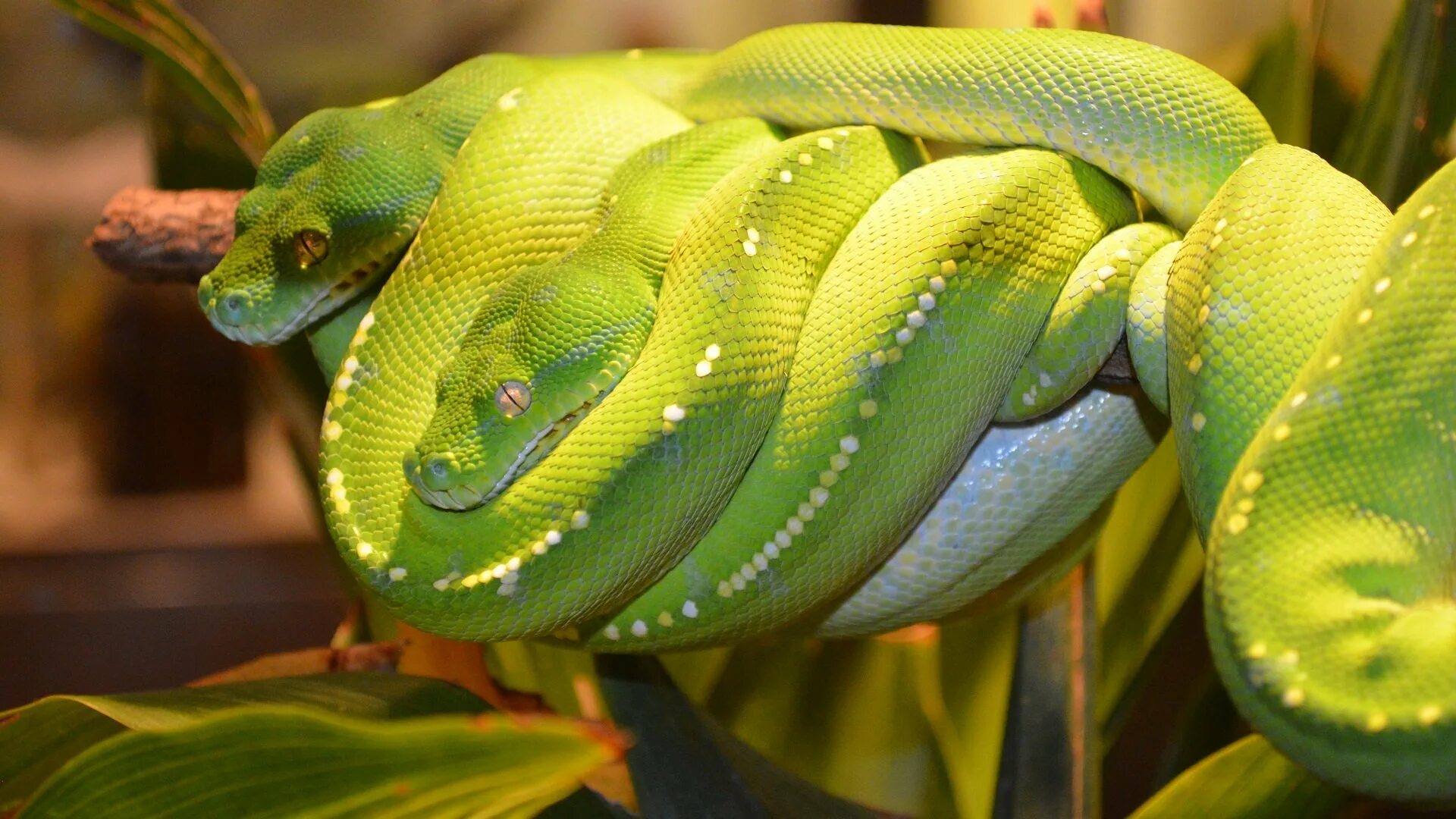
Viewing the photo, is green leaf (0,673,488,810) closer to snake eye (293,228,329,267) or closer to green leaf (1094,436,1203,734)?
snake eye (293,228,329,267)

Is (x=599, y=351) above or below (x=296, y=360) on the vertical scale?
above

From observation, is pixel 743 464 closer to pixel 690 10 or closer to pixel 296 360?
pixel 296 360

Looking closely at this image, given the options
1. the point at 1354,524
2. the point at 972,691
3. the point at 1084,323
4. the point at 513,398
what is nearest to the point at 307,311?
the point at 513,398

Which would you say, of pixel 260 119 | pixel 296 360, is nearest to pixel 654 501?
pixel 296 360

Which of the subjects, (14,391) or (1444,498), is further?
(14,391)

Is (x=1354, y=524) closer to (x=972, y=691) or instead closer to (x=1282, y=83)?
(x=972, y=691)

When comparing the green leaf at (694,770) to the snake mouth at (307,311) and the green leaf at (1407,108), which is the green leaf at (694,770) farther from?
the green leaf at (1407,108)

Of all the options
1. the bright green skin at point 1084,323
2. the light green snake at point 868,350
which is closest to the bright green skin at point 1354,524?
the light green snake at point 868,350
